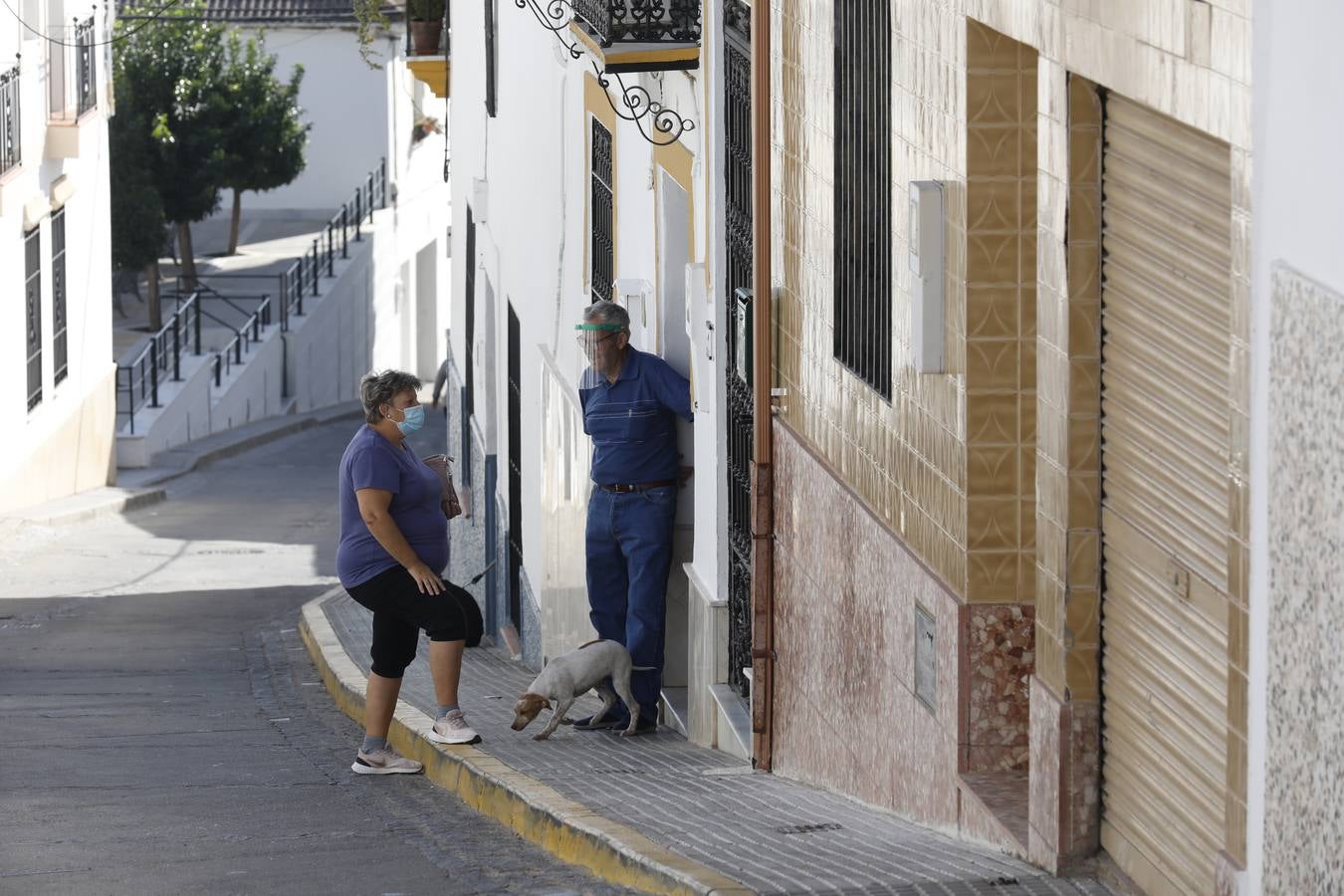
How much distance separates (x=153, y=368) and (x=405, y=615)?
2173 centimetres

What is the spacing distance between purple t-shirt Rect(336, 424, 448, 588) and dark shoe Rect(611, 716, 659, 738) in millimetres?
1530

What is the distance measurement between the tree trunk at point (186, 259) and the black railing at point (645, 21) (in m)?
28.0

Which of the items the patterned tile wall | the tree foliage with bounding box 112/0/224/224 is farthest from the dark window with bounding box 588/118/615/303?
the tree foliage with bounding box 112/0/224/224

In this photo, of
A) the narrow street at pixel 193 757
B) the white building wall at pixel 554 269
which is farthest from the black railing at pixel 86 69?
the white building wall at pixel 554 269

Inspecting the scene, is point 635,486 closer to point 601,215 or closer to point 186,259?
point 601,215

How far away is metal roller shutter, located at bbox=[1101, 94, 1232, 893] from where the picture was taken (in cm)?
421

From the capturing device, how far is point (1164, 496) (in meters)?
4.46

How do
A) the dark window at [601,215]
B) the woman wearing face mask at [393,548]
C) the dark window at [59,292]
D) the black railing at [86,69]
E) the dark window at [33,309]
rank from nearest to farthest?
the woman wearing face mask at [393,548], the dark window at [601,215], the dark window at [33,309], the dark window at [59,292], the black railing at [86,69]

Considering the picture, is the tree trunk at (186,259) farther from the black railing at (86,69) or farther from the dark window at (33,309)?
the dark window at (33,309)

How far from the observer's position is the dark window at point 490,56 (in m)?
16.2

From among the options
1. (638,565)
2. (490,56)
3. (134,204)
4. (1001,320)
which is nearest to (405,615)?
(638,565)

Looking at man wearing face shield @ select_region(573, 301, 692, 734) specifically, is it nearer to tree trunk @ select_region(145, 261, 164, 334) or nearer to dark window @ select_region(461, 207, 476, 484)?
dark window @ select_region(461, 207, 476, 484)

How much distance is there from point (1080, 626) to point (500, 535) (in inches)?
452

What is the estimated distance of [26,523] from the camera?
74.9ft
